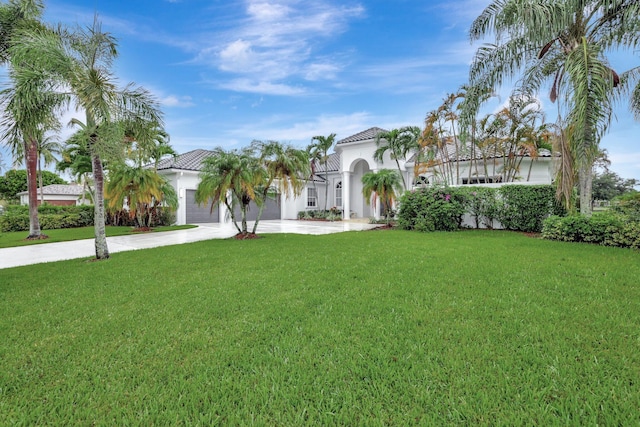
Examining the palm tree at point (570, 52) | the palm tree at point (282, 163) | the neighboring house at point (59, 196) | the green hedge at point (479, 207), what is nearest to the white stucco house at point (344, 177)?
the green hedge at point (479, 207)

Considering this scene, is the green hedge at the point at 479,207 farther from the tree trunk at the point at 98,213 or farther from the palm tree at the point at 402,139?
the tree trunk at the point at 98,213

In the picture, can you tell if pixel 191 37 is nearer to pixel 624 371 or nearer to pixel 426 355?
pixel 426 355

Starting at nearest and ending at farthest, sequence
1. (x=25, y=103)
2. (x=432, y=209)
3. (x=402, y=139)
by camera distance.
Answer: (x=25, y=103)
(x=432, y=209)
(x=402, y=139)

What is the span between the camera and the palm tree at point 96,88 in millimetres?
8133

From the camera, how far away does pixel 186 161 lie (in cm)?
2398

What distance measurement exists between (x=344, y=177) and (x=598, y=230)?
16758 millimetres

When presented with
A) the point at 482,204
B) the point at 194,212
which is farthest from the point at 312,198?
the point at 482,204

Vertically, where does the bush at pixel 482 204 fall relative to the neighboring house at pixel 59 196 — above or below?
below

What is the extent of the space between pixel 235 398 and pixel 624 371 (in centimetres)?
344

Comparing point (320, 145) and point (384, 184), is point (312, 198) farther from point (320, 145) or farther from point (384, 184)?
point (384, 184)

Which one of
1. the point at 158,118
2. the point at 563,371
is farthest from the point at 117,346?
the point at 158,118

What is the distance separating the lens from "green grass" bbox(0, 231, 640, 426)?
96.0 inches

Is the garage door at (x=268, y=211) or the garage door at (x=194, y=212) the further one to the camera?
the garage door at (x=268, y=211)

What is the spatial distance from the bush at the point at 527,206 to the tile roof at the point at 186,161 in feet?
58.0
